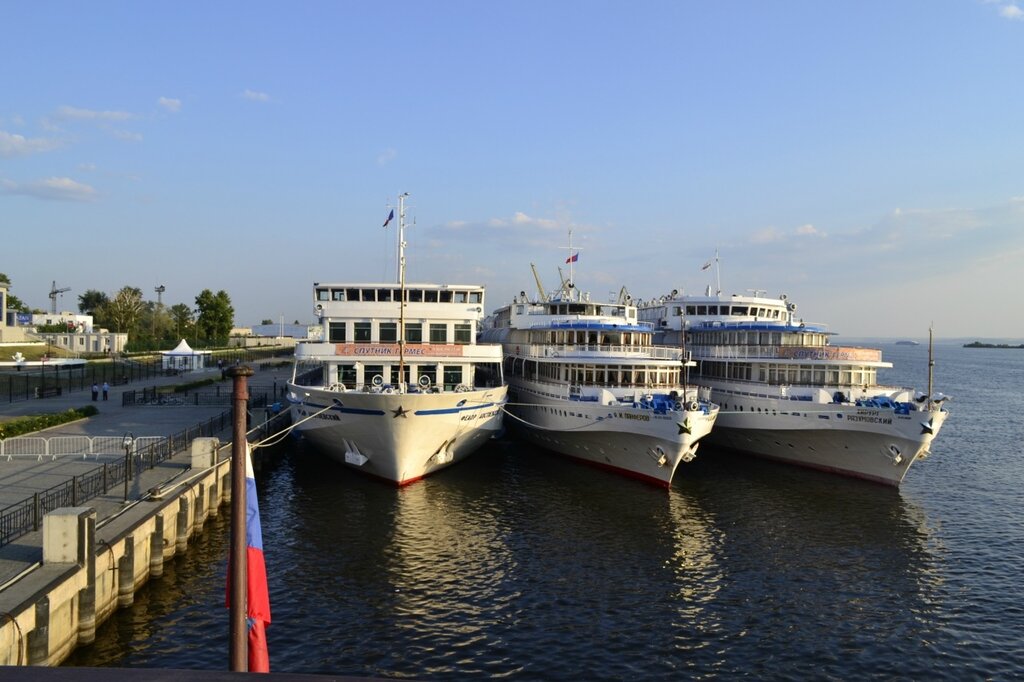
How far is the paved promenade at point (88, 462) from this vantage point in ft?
54.0

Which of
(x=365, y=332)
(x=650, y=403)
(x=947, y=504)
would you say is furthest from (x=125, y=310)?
(x=947, y=504)

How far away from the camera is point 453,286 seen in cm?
3509

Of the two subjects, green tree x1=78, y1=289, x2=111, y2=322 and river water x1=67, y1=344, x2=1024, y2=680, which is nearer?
river water x1=67, y1=344, x2=1024, y2=680

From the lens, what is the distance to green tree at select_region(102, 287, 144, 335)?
111m

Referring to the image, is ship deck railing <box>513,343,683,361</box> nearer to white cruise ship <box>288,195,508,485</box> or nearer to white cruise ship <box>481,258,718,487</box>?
white cruise ship <box>481,258,718,487</box>

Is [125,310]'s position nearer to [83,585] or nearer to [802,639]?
[83,585]

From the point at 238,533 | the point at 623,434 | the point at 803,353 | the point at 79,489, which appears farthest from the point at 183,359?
the point at 238,533

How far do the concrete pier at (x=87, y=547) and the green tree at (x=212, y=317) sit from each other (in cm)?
9655

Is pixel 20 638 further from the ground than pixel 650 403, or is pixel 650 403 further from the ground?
pixel 650 403

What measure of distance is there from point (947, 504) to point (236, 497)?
3314cm

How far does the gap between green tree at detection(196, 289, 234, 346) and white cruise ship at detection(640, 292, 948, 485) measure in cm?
9429

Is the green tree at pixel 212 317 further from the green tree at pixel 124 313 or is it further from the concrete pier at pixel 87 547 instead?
the concrete pier at pixel 87 547

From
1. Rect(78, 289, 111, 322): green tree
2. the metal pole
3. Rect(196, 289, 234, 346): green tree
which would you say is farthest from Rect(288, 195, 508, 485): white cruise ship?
Rect(78, 289, 111, 322): green tree

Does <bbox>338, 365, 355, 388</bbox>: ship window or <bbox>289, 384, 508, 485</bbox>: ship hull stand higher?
<bbox>338, 365, 355, 388</bbox>: ship window
